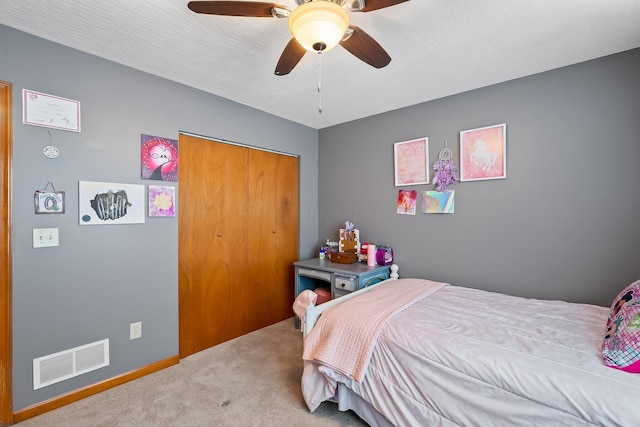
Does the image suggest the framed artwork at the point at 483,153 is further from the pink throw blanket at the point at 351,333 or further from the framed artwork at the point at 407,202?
the pink throw blanket at the point at 351,333

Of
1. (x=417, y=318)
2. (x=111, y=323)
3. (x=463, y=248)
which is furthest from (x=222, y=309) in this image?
(x=463, y=248)

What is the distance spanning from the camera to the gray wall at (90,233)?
70.1 inches

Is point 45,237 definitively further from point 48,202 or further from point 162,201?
point 162,201

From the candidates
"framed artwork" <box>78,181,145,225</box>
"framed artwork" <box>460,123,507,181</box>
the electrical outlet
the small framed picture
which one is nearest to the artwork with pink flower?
"framed artwork" <box>78,181,145,225</box>

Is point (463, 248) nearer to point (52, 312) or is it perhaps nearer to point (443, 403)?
point (443, 403)

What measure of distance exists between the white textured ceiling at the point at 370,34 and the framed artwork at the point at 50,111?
1.26ft

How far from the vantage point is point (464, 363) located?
4.43 ft

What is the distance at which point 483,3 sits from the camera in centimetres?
152

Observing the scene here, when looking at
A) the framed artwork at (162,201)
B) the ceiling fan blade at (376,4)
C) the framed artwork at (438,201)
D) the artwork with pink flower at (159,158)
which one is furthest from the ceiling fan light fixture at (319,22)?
the framed artwork at (438,201)

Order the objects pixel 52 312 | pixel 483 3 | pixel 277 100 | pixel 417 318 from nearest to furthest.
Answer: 1. pixel 483 3
2. pixel 417 318
3. pixel 52 312
4. pixel 277 100

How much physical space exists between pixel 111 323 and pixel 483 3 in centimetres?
318

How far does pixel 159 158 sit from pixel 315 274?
1.81 m

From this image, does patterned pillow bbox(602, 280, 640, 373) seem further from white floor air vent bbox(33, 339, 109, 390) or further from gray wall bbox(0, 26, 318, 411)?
white floor air vent bbox(33, 339, 109, 390)

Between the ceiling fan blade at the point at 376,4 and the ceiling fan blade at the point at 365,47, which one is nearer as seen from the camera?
the ceiling fan blade at the point at 376,4
